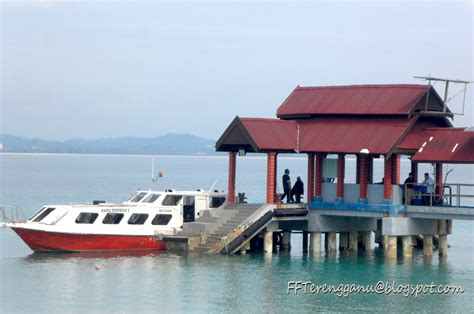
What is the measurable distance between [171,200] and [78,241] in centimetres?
498

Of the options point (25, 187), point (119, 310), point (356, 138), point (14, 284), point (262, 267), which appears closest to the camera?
point (119, 310)

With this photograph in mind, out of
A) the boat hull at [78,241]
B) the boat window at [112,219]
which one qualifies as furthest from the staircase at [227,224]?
the boat window at [112,219]

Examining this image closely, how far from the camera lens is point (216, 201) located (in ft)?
181

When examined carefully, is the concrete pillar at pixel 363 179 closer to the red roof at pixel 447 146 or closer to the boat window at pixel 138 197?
the red roof at pixel 447 146

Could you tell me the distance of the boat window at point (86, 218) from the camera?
51.6m

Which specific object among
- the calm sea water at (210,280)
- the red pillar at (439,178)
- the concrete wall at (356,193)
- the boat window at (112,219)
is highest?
the red pillar at (439,178)

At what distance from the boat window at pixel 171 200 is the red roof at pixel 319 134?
2.91m

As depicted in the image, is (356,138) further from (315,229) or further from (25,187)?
(25,187)

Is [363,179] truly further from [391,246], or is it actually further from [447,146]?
[447,146]

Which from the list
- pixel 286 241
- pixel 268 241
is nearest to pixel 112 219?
pixel 268 241

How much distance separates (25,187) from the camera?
127 meters

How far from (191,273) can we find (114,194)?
61.0 metres

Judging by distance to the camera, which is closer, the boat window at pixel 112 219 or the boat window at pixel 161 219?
the boat window at pixel 112 219

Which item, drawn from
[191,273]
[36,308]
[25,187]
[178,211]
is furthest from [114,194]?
Answer: [36,308]
